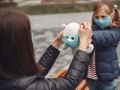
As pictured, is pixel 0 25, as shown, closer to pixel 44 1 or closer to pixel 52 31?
pixel 52 31

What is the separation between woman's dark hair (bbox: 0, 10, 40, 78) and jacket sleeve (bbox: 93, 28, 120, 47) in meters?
1.21

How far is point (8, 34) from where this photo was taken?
2.47 m

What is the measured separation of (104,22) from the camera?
3.75 metres

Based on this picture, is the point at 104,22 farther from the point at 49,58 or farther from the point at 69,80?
the point at 69,80

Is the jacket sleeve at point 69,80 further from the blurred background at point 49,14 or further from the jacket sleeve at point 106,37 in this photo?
the blurred background at point 49,14

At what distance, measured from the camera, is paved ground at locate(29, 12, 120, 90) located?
742 centimetres

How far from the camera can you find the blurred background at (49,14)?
915 cm

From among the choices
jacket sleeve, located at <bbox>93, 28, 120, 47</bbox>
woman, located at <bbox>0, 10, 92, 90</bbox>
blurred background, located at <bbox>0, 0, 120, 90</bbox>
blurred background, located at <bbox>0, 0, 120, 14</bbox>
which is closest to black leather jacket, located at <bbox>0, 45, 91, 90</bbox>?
woman, located at <bbox>0, 10, 92, 90</bbox>

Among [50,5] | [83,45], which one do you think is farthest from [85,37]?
Answer: [50,5]

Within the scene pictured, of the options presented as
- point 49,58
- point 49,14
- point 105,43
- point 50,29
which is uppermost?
point 49,58

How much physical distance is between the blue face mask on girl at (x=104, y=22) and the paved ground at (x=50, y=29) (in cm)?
287

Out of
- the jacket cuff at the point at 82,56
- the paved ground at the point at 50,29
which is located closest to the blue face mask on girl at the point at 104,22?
the jacket cuff at the point at 82,56

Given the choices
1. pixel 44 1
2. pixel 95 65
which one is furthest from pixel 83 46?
pixel 44 1

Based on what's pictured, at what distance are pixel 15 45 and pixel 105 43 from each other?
1.43m
